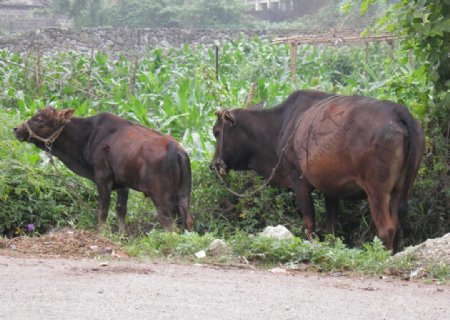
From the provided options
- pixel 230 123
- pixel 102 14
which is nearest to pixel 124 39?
pixel 102 14

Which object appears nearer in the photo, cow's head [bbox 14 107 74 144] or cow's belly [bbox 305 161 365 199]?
cow's belly [bbox 305 161 365 199]

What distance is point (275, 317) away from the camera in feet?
22.1

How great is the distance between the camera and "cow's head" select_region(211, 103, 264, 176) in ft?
42.0

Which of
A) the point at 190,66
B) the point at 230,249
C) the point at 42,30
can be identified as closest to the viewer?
the point at 230,249

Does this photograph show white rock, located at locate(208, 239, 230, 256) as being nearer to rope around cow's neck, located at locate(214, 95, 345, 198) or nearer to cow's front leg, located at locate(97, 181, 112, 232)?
rope around cow's neck, located at locate(214, 95, 345, 198)

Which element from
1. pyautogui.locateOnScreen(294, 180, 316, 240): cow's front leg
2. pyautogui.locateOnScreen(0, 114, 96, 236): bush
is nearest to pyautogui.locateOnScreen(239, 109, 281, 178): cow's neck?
pyautogui.locateOnScreen(294, 180, 316, 240): cow's front leg

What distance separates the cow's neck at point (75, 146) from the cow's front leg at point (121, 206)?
0.50 metres

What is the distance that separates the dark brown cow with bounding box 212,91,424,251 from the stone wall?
19771 millimetres

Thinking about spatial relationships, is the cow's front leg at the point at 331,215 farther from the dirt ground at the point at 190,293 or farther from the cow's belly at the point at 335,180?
the dirt ground at the point at 190,293

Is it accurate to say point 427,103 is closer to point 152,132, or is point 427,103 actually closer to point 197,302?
point 152,132

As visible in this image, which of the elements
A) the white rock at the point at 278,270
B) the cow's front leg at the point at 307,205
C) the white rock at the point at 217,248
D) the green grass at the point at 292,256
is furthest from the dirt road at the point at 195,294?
the cow's front leg at the point at 307,205

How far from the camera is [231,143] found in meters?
12.9

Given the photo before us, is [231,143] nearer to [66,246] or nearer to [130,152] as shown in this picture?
[130,152]

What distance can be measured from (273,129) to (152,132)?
1.56 metres
